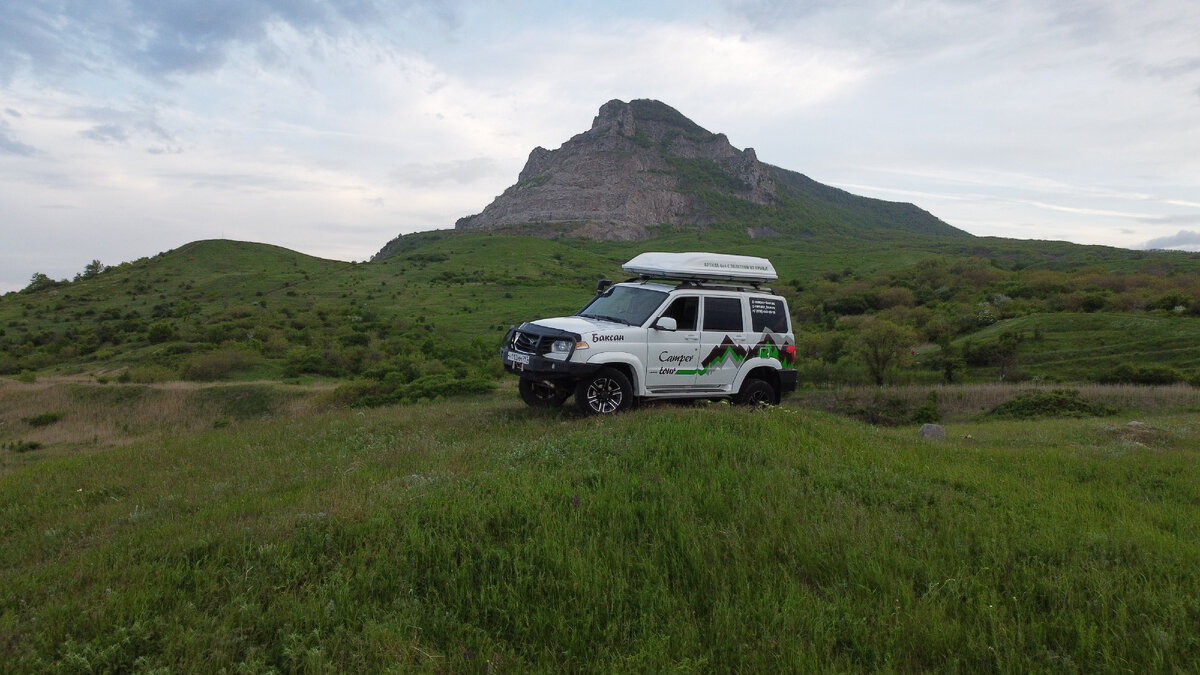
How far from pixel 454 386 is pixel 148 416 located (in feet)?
43.7

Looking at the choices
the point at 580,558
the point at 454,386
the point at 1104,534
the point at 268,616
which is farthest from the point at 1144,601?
the point at 454,386

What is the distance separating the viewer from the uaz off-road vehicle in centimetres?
1047

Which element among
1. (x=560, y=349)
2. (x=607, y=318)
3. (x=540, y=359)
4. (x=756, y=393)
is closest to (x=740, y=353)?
(x=756, y=393)

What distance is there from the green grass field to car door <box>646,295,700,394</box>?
2522 millimetres

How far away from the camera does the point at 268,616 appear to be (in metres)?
4.30

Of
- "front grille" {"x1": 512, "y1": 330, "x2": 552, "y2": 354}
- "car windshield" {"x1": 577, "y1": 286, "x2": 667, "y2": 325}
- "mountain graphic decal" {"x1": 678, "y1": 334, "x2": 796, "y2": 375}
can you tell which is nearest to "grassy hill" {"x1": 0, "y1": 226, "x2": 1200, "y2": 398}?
"car windshield" {"x1": 577, "y1": 286, "x2": 667, "y2": 325}

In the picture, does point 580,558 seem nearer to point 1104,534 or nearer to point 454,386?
point 1104,534

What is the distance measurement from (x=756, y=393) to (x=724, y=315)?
1.74m

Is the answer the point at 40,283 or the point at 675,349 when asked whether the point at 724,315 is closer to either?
the point at 675,349

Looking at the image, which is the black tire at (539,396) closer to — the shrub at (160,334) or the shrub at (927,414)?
the shrub at (927,414)

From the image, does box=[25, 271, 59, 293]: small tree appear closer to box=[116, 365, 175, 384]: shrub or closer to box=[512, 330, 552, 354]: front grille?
box=[116, 365, 175, 384]: shrub

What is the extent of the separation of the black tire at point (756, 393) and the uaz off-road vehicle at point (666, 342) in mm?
20

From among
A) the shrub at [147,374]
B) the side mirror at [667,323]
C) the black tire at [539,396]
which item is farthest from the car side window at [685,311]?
the shrub at [147,374]

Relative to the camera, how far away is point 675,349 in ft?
36.6
